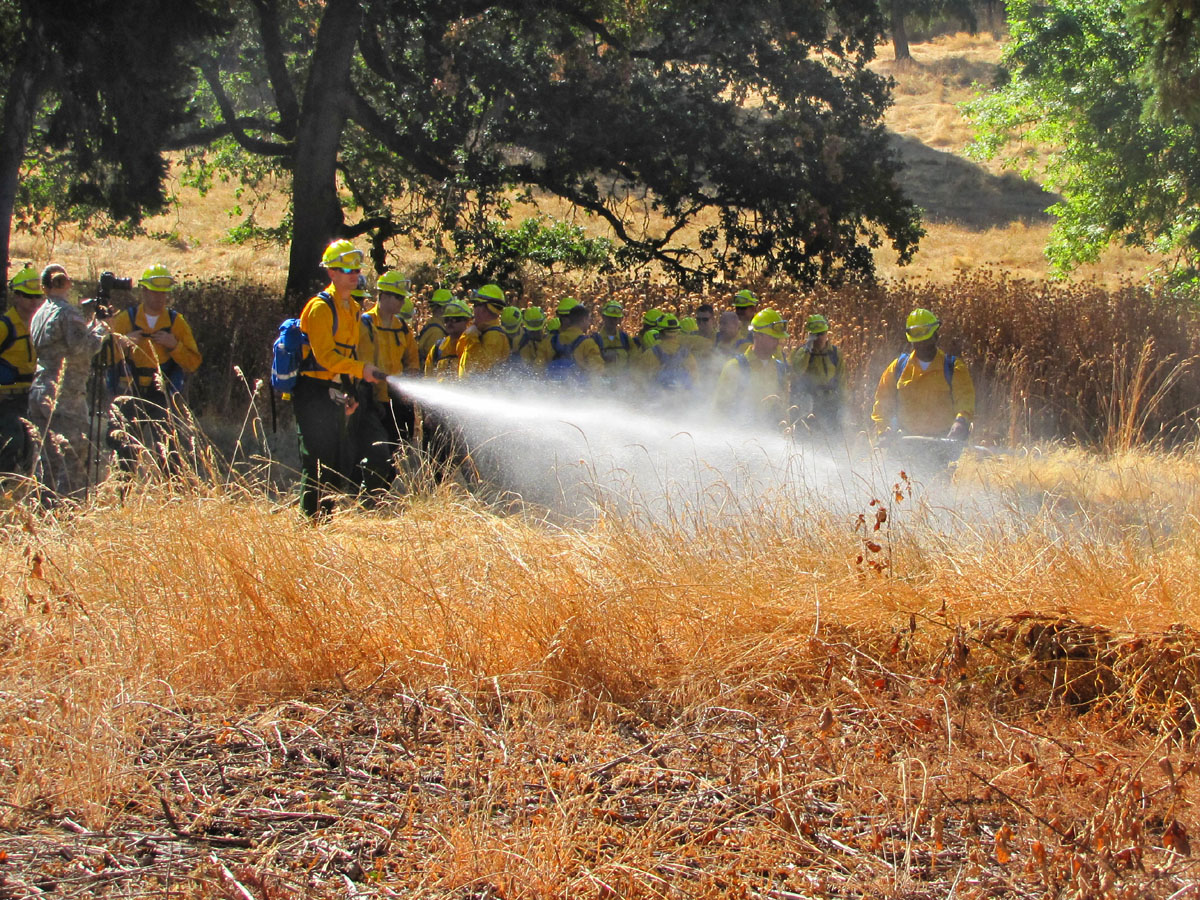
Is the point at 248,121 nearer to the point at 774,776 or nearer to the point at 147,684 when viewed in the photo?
the point at 147,684

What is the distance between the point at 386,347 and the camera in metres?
8.12

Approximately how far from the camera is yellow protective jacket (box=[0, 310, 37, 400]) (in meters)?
7.31

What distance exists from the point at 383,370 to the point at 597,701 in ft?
14.4

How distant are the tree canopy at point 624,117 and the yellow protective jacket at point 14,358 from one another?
25.6 ft

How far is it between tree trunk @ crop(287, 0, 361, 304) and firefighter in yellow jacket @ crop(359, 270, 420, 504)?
7.04 metres

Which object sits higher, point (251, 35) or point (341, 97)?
point (251, 35)

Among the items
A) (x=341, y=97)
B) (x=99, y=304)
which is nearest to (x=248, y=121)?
(x=341, y=97)

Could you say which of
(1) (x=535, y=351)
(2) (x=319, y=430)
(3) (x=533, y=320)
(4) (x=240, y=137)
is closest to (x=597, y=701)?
(2) (x=319, y=430)

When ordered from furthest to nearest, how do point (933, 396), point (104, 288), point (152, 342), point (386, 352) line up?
point (386, 352) < point (152, 342) < point (933, 396) < point (104, 288)

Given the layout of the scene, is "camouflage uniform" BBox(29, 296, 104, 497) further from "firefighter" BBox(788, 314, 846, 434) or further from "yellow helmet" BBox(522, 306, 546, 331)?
"firefighter" BBox(788, 314, 846, 434)

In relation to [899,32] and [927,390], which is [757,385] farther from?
[899,32]

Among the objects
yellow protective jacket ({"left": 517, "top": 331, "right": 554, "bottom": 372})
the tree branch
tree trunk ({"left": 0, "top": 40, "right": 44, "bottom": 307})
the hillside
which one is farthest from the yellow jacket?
the tree branch

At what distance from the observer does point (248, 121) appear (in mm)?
17109

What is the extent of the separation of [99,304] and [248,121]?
10.8m
